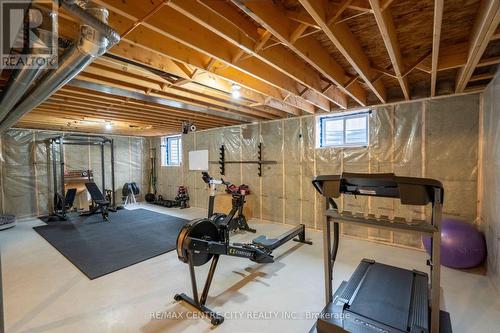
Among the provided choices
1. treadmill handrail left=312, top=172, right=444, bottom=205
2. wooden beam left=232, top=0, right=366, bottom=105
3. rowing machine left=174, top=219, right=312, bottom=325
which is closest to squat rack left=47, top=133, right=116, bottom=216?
rowing machine left=174, top=219, right=312, bottom=325

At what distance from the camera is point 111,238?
448cm

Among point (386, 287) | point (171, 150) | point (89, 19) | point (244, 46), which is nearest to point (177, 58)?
point (244, 46)

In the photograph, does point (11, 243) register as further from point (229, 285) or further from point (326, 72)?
point (326, 72)

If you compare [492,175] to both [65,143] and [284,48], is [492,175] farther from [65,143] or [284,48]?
[65,143]

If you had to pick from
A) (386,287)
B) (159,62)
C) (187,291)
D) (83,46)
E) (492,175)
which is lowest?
(187,291)

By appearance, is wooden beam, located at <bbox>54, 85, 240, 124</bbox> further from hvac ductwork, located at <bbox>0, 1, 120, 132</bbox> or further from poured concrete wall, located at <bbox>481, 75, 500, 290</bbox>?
poured concrete wall, located at <bbox>481, 75, 500, 290</bbox>

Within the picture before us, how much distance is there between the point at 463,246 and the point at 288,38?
11.1 ft

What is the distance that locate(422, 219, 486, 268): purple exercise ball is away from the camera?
295 cm

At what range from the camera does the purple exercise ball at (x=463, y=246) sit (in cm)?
295

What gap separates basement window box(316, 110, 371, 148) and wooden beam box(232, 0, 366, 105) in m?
1.51

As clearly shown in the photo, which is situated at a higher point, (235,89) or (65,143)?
(235,89)

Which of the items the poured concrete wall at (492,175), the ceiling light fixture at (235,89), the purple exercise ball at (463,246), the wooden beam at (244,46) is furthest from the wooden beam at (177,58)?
the purple exercise ball at (463,246)

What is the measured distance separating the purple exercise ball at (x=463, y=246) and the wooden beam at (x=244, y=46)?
2.61 meters

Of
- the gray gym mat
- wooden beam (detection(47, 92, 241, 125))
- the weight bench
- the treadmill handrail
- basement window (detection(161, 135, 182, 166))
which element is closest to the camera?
the treadmill handrail
